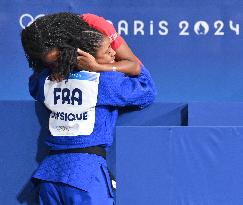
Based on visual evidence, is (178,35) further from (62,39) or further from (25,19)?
(62,39)

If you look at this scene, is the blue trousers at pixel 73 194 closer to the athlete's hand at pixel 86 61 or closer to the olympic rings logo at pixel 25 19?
the athlete's hand at pixel 86 61

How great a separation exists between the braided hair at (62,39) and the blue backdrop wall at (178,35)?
1.51 metres

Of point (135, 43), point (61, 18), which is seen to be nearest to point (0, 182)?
point (61, 18)

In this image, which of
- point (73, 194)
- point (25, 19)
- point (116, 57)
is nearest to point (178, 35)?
point (25, 19)

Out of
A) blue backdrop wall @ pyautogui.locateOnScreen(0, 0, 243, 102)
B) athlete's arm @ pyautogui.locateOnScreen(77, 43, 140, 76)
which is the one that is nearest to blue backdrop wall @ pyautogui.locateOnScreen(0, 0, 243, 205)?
athlete's arm @ pyautogui.locateOnScreen(77, 43, 140, 76)

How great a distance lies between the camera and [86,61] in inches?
90.7

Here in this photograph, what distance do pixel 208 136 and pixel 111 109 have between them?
1.26 ft

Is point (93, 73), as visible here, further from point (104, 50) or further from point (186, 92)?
point (186, 92)

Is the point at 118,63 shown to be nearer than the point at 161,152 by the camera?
No

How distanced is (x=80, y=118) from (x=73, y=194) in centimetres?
27

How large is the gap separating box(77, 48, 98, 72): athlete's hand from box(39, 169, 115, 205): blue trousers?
1.24 feet

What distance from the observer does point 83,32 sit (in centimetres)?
232

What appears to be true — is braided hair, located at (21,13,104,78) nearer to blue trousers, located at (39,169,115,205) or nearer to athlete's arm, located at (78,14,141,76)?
athlete's arm, located at (78,14,141,76)

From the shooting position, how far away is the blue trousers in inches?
88.4
